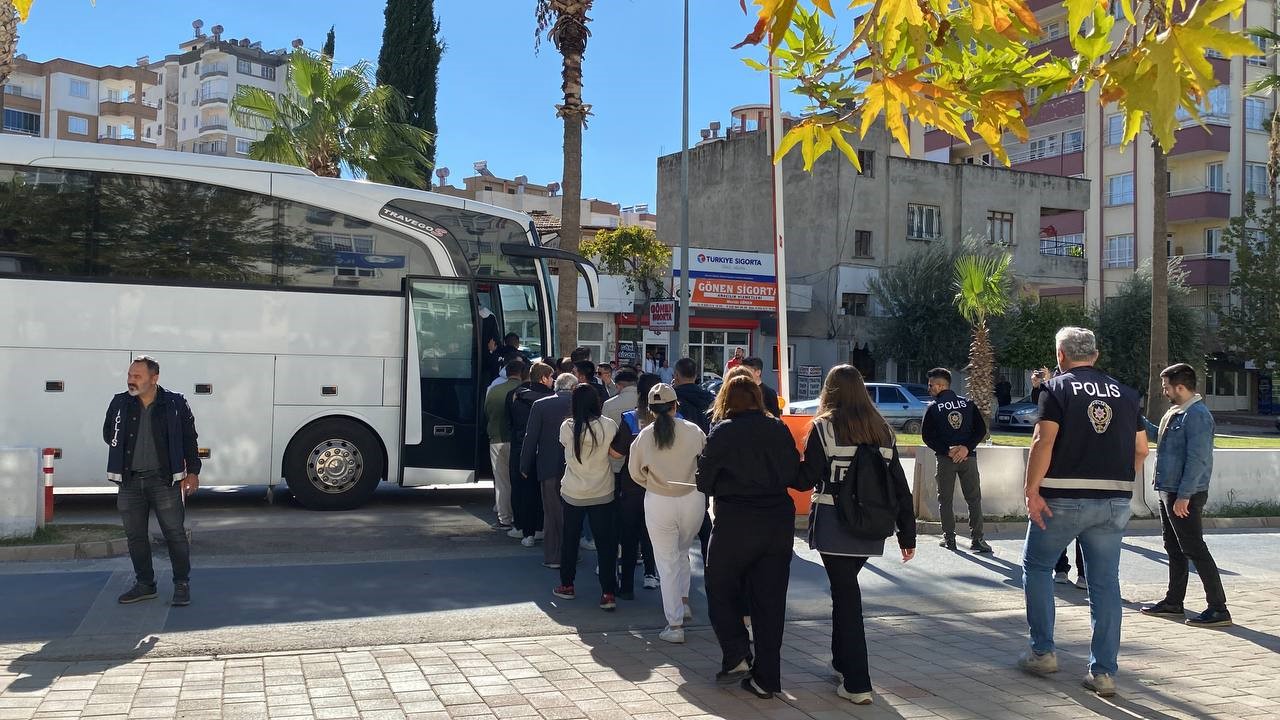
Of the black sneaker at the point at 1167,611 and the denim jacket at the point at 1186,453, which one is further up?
the denim jacket at the point at 1186,453

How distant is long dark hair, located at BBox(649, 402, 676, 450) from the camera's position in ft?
21.9

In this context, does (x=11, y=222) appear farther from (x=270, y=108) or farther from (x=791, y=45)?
(x=270, y=108)

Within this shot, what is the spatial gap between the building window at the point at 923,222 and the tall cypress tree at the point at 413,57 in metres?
21.4

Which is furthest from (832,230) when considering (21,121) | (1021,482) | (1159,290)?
(21,121)

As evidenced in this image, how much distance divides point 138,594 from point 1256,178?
51394 mm

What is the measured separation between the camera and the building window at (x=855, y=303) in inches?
1608

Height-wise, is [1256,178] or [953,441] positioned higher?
[1256,178]

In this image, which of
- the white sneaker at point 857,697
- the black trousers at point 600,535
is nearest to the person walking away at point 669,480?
the black trousers at point 600,535

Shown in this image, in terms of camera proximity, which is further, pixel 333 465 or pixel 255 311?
pixel 333 465

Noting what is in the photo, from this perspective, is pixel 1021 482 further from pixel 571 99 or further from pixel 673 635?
pixel 571 99

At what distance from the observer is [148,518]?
7590 mm

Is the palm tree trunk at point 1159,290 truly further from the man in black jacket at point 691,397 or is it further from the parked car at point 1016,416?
the man in black jacket at point 691,397

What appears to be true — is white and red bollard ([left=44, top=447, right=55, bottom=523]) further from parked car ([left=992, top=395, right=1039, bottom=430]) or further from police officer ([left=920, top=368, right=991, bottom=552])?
parked car ([left=992, top=395, right=1039, bottom=430])

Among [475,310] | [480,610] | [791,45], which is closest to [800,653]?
[480,610]
